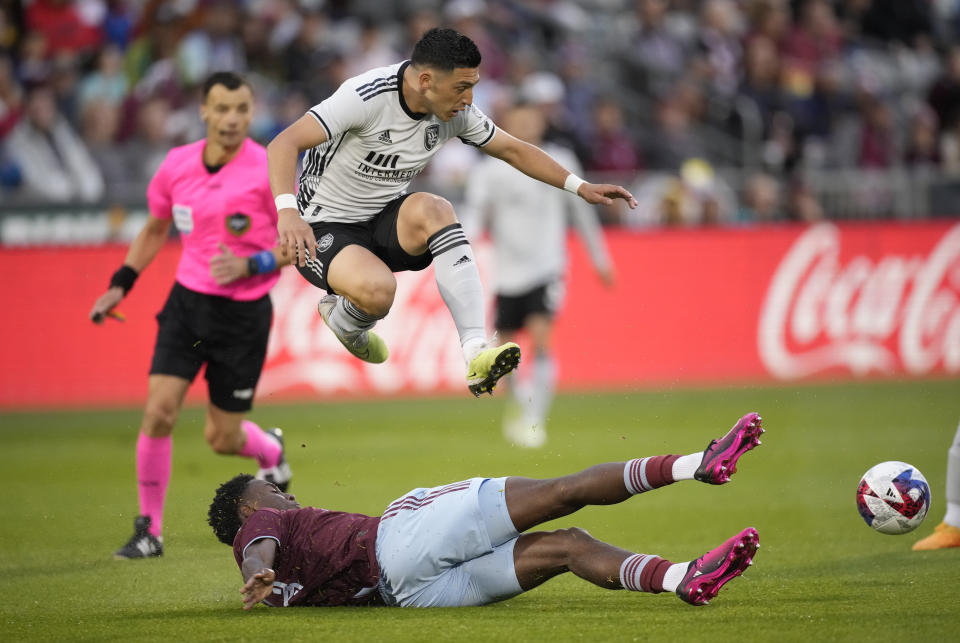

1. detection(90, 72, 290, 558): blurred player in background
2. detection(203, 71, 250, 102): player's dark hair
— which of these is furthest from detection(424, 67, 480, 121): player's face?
detection(203, 71, 250, 102): player's dark hair

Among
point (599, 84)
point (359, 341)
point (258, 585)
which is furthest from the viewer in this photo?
point (599, 84)

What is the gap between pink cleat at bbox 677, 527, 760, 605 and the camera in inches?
211

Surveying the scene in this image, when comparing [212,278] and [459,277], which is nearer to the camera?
[459,277]

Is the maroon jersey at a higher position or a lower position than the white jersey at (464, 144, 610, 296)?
lower

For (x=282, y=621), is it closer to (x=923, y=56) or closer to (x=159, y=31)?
(x=159, y=31)

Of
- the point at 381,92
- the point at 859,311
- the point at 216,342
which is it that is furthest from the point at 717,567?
the point at 859,311

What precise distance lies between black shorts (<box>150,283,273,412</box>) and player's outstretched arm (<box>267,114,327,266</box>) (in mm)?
1894

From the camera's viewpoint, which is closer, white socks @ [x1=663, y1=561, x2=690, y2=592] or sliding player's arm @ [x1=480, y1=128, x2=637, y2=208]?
white socks @ [x1=663, y1=561, x2=690, y2=592]

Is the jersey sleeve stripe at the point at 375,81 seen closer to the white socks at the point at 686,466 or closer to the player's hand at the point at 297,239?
the player's hand at the point at 297,239

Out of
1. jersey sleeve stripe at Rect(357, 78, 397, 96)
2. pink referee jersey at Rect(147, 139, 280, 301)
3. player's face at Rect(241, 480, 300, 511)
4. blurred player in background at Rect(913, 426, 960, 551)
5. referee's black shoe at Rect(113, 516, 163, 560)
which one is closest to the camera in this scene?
player's face at Rect(241, 480, 300, 511)

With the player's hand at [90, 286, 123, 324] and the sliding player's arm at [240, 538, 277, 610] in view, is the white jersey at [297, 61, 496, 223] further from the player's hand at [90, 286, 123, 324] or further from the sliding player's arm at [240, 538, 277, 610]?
the sliding player's arm at [240, 538, 277, 610]

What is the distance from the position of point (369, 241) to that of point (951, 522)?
363 cm

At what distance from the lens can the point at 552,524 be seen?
9.12m

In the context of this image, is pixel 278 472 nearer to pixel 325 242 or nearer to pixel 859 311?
pixel 325 242
